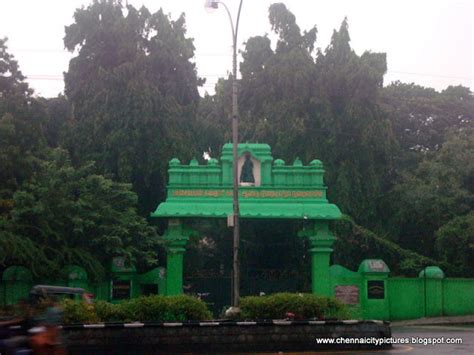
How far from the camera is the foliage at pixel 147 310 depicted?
1883 centimetres

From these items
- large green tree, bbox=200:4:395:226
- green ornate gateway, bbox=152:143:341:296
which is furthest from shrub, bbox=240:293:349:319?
large green tree, bbox=200:4:395:226

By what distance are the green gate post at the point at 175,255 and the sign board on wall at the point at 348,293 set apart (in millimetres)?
5583

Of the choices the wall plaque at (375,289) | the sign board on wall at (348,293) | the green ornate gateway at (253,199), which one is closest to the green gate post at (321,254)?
the green ornate gateway at (253,199)

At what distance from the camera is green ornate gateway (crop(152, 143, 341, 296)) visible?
2709 cm

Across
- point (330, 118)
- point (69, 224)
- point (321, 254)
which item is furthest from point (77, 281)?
point (330, 118)

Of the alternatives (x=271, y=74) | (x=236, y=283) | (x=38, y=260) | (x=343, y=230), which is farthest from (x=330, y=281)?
(x=271, y=74)

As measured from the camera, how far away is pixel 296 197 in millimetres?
27766

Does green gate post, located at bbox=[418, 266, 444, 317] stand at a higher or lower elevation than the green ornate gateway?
lower

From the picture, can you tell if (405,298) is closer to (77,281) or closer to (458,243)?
(458,243)

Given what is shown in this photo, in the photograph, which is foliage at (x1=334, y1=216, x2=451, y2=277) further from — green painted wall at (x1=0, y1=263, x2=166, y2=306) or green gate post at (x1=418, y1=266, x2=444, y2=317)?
green painted wall at (x1=0, y1=263, x2=166, y2=306)

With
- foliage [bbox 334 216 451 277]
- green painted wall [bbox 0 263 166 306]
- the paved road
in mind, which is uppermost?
foliage [bbox 334 216 451 277]

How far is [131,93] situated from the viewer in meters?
33.1

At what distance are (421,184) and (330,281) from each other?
956 cm

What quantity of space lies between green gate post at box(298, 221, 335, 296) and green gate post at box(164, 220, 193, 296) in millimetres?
4555
